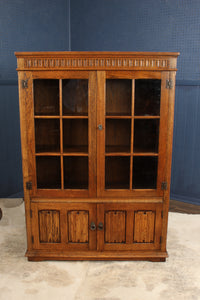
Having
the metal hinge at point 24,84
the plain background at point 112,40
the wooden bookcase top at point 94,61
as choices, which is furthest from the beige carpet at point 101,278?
the wooden bookcase top at point 94,61

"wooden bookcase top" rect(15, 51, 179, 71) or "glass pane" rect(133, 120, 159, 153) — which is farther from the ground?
"wooden bookcase top" rect(15, 51, 179, 71)

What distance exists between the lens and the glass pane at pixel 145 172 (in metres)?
1.79

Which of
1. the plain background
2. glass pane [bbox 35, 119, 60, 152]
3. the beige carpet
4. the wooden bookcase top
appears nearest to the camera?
the beige carpet

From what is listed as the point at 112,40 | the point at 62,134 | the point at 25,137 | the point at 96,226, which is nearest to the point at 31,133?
the point at 25,137

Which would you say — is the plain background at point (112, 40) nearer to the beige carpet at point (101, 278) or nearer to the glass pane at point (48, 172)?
the beige carpet at point (101, 278)

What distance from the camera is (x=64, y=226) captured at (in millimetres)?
1866

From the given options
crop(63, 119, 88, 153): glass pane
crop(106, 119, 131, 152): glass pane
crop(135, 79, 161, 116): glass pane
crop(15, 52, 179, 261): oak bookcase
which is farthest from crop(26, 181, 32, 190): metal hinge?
crop(135, 79, 161, 116): glass pane

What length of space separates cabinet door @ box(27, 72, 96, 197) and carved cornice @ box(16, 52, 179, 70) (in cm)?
5

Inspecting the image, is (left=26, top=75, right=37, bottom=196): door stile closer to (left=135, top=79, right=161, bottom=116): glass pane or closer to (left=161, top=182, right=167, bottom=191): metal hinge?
(left=135, top=79, right=161, bottom=116): glass pane

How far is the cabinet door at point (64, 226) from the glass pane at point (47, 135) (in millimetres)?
417

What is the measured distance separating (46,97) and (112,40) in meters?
1.62

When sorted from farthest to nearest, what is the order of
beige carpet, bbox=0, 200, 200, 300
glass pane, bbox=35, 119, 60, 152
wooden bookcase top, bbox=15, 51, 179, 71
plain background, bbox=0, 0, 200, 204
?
plain background, bbox=0, 0, 200, 204
glass pane, bbox=35, 119, 60, 152
wooden bookcase top, bbox=15, 51, 179, 71
beige carpet, bbox=0, 200, 200, 300

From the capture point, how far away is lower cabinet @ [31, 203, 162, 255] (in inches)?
72.6

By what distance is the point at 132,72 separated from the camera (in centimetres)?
168
